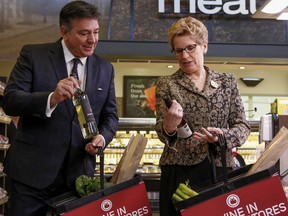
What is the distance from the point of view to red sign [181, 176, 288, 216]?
63.6 inches

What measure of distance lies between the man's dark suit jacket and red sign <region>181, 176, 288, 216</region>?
0.62m

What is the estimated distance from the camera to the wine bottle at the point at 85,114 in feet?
6.00

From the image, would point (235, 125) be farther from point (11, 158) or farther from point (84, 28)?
point (11, 158)

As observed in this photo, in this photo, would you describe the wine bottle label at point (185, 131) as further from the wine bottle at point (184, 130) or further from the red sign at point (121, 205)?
the red sign at point (121, 205)

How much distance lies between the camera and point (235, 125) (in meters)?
2.08

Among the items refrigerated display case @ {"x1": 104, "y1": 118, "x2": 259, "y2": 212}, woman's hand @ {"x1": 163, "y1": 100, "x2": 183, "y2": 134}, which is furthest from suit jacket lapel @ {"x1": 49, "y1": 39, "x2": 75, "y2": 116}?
refrigerated display case @ {"x1": 104, "y1": 118, "x2": 259, "y2": 212}

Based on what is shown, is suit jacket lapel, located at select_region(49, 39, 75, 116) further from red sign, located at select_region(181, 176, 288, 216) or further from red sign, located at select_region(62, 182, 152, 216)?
red sign, located at select_region(181, 176, 288, 216)

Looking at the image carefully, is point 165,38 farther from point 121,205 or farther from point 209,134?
point 121,205

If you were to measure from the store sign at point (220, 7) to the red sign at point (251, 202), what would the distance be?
681 centimetres

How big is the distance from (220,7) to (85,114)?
678cm

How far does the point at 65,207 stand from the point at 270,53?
6.86 m

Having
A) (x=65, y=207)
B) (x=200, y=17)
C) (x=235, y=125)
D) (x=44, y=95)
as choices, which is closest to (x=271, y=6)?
(x=235, y=125)

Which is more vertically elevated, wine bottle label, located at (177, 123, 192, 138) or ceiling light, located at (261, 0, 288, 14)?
ceiling light, located at (261, 0, 288, 14)

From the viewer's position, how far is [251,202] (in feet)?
5.33
